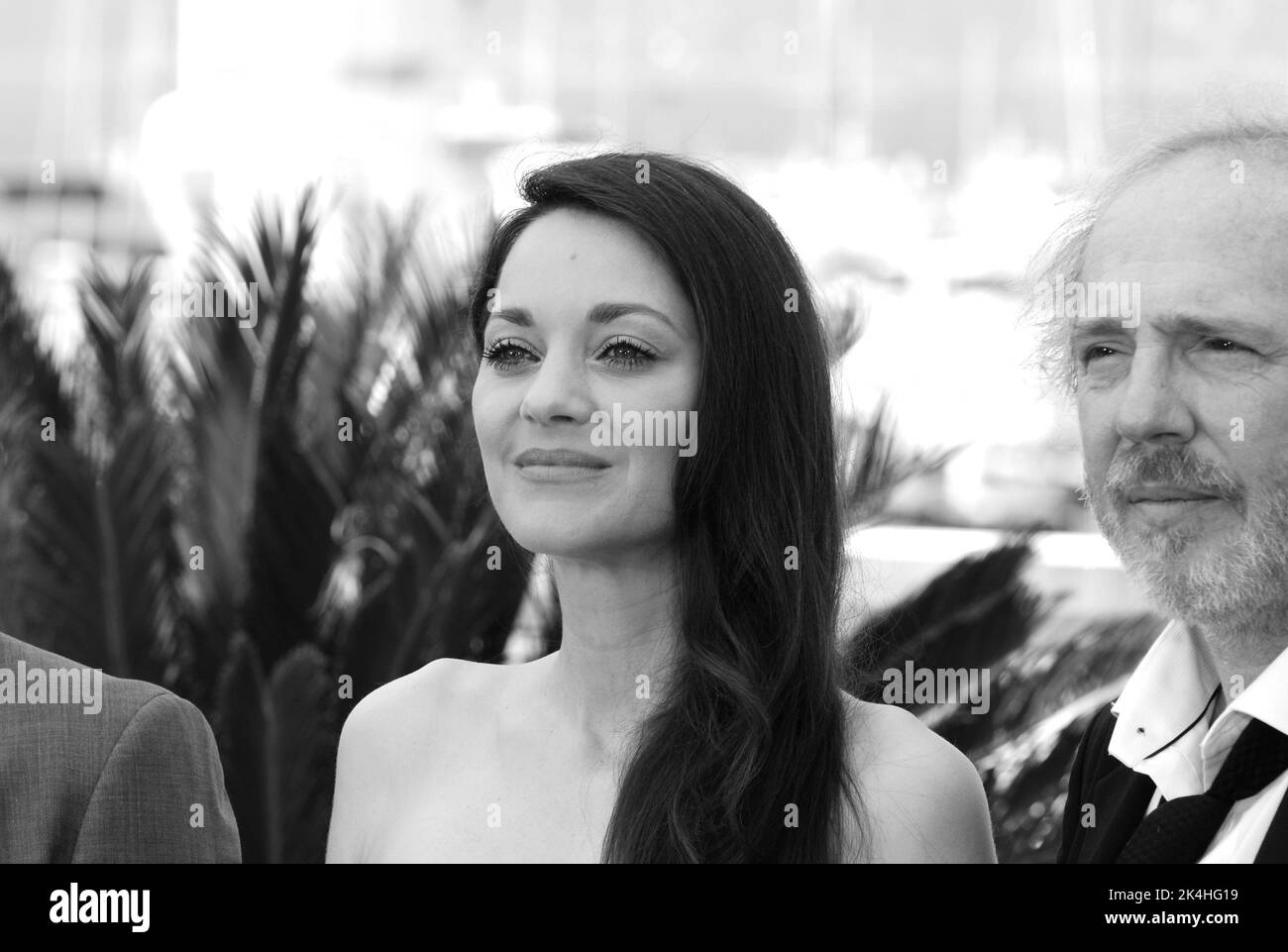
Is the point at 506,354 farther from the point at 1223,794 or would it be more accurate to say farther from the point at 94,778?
the point at 1223,794

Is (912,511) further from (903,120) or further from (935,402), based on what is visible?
(903,120)

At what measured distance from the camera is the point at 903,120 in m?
24.1

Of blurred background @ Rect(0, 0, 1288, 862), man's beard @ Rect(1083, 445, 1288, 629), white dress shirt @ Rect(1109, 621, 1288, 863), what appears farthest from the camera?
blurred background @ Rect(0, 0, 1288, 862)

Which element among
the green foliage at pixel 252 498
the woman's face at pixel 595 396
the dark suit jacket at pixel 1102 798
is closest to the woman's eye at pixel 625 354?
the woman's face at pixel 595 396

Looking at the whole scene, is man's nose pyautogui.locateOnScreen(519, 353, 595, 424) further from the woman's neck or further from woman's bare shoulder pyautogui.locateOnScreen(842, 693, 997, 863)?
woman's bare shoulder pyautogui.locateOnScreen(842, 693, 997, 863)

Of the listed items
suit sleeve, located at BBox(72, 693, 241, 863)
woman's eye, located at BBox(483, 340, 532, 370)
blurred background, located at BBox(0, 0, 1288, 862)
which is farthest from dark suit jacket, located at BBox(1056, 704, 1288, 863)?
suit sleeve, located at BBox(72, 693, 241, 863)

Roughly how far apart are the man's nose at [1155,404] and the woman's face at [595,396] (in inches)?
25.9

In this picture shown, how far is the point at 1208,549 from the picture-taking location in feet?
7.32

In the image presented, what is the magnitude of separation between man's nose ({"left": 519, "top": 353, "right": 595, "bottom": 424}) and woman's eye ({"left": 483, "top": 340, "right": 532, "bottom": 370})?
10cm

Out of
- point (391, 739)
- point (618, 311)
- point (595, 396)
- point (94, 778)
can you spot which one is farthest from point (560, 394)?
point (94, 778)

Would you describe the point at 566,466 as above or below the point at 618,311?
below

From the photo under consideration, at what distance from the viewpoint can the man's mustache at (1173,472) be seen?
2.20 meters

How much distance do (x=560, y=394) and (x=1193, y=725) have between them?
1072mm

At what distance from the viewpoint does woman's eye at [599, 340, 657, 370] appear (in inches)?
97.5
